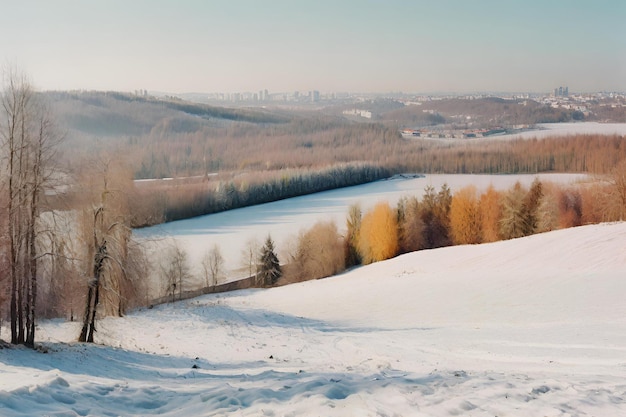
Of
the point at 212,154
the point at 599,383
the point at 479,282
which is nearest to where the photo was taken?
the point at 599,383

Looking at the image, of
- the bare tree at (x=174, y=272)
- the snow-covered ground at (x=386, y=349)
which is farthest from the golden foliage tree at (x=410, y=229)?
the bare tree at (x=174, y=272)

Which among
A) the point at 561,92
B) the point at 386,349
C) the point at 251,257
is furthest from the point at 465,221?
the point at 561,92

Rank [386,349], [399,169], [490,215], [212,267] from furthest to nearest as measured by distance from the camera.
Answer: [399,169] < [490,215] < [212,267] < [386,349]

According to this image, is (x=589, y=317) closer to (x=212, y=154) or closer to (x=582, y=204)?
(x=582, y=204)

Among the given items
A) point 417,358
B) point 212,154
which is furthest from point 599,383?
point 212,154

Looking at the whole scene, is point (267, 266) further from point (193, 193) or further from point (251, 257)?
point (193, 193)

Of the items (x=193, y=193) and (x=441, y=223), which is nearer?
(x=441, y=223)
